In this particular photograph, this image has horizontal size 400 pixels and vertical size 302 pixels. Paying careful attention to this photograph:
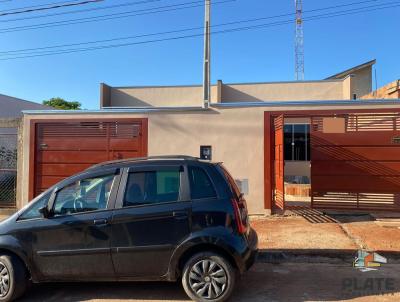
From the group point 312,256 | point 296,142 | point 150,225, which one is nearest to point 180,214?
point 150,225

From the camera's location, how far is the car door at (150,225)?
487cm

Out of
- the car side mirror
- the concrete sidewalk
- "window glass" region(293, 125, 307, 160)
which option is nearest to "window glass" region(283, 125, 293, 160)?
"window glass" region(293, 125, 307, 160)

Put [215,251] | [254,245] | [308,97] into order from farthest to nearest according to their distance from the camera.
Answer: [308,97], [254,245], [215,251]

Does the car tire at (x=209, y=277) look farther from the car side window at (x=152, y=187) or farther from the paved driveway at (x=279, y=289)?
the car side window at (x=152, y=187)

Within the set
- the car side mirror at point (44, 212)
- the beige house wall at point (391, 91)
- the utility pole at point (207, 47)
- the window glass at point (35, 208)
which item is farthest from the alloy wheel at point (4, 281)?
the beige house wall at point (391, 91)

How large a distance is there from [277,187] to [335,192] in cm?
141

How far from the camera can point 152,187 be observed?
16.7 ft

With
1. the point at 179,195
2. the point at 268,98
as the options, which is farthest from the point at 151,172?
the point at 268,98

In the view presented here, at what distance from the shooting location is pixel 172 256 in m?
4.84

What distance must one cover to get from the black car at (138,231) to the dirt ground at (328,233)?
2.51 metres

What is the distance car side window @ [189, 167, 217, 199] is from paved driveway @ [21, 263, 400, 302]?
1328 millimetres

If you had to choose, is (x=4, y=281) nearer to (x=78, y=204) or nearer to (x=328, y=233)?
(x=78, y=204)

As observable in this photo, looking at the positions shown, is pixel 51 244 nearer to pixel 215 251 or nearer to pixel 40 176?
pixel 215 251

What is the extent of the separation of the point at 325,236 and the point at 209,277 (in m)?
3.87
